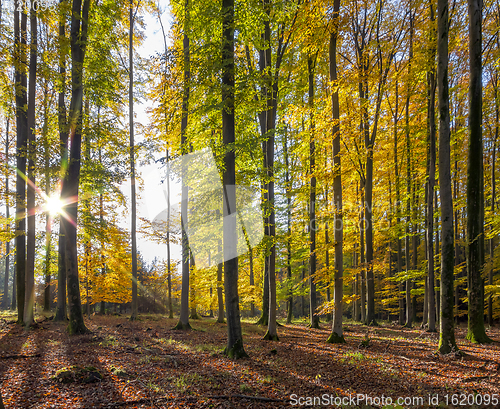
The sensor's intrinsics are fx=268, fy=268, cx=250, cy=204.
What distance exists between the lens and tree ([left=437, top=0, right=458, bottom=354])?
6918 millimetres

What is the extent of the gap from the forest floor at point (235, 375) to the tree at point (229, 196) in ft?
1.94

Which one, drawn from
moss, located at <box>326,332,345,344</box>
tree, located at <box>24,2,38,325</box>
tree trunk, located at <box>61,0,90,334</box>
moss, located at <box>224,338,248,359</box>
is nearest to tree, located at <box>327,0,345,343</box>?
moss, located at <box>326,332,345,344</box>

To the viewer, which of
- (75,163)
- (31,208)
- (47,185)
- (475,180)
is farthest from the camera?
(47,185)

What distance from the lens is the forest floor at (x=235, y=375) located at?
4289mm

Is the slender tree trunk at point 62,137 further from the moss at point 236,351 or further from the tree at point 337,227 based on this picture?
the tree at point 337,227

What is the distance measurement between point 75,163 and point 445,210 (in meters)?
11.8

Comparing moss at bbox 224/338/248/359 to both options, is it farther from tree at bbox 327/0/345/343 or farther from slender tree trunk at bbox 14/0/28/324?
slender tree trunk at bbox 14/0/28/324

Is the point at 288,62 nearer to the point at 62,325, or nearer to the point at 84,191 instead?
the point at 84,191

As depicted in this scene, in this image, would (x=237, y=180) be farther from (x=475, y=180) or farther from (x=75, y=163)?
(x=475, y=180)

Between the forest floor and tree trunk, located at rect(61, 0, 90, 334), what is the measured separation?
106 cm

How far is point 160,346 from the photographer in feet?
27.1

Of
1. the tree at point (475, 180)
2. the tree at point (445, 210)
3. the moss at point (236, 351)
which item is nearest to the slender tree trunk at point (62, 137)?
the moss at point (236, 351)

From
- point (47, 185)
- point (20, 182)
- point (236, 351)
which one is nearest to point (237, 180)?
point (236, 351)

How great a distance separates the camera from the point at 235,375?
5512 mm
